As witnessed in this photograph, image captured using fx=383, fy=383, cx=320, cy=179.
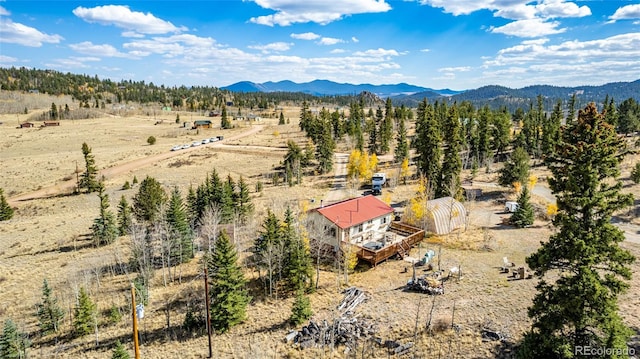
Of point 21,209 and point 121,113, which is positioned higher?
point 121,113

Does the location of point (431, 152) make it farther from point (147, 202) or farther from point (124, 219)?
point (124, 219)

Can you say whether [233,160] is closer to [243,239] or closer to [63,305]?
[243,239]

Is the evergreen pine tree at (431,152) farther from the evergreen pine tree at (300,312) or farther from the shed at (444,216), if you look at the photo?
the evergreen pine tree at (300,312)

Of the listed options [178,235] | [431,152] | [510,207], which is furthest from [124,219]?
[510,207]

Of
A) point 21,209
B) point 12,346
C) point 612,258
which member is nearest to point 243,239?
point 12,346

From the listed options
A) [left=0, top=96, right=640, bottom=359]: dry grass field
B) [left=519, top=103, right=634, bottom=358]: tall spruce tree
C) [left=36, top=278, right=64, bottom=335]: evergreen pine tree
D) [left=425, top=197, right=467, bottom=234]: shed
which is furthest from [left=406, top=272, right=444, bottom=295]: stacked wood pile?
[left=36, top=278, right=64, bottom=335]: evergreen pine tree
